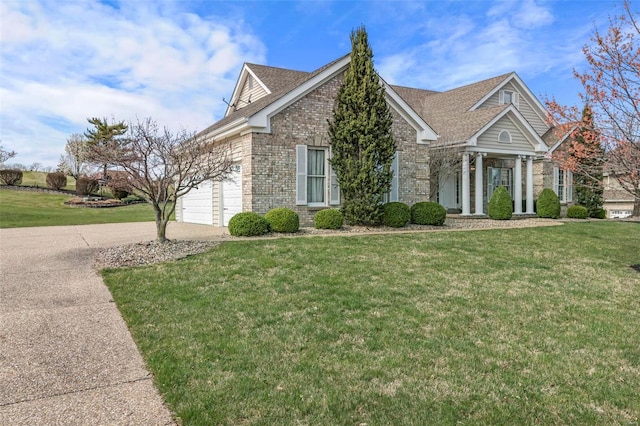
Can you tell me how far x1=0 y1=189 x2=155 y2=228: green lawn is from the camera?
23.0 meters

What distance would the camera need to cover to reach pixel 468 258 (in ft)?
28.5

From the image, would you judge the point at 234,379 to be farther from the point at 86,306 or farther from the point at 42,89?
the point at 42,89

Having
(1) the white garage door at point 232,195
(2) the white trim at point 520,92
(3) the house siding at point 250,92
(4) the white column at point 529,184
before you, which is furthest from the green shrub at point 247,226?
(2) the white trim at point 520,92

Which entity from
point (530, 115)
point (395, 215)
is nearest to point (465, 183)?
point (395, 215)

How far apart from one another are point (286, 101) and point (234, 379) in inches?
445

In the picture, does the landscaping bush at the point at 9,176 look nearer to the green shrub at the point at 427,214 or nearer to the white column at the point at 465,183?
the green shrub at the point at 427,214

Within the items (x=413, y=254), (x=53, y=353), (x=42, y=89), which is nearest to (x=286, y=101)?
(x=413, y=254)

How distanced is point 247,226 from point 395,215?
16.5 feet

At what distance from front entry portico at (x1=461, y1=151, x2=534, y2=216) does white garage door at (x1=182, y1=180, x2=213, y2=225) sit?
36.0 feet

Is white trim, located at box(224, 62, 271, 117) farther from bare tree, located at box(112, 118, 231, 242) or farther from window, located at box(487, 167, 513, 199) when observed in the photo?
window, located at box(487, 167, 513, 199)

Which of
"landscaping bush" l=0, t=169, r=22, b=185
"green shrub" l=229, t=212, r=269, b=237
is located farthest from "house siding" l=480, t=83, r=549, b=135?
"landscaping bush" l=0, t=169, r=22, b=185

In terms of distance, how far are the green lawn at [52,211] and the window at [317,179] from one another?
43.0 feet

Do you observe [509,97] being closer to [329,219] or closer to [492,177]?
[492,177]

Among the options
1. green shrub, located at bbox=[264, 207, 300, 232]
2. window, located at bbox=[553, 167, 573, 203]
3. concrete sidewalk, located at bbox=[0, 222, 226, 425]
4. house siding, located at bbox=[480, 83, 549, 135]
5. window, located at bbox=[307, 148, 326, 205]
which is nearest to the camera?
concrete sidewalk, located at bbox=[0, 222, 226, 425]
